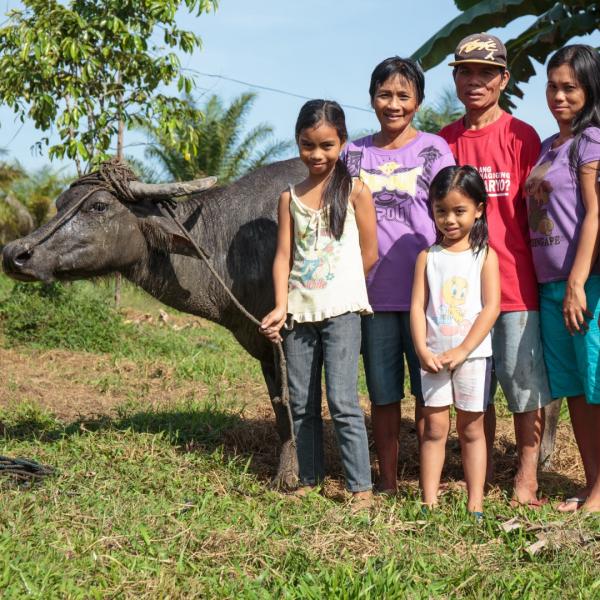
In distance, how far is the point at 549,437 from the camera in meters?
4.99

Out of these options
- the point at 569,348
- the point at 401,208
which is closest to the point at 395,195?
the point at 401,208

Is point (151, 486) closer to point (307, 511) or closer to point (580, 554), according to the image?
point (307, 511)

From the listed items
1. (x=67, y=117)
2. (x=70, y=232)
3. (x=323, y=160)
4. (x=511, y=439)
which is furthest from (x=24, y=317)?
(x=323, y=160)

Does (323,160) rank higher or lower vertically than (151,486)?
higher

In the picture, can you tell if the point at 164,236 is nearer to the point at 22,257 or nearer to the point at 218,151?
the point at 22,257

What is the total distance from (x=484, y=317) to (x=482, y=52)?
1.20 meters

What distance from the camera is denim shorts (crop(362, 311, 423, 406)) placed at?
4012 millimetres

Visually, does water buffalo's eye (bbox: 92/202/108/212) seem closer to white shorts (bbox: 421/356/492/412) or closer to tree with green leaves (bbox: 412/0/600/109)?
white shorts (bbox: 421/356/492/412)

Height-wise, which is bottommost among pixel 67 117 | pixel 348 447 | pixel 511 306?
pixel 348 447

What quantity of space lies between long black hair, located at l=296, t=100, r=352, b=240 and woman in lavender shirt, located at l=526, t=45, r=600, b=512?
0.82m

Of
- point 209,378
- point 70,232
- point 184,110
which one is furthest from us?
point 184,110

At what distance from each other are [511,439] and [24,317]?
5.30 metres

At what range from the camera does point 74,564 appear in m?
3.04

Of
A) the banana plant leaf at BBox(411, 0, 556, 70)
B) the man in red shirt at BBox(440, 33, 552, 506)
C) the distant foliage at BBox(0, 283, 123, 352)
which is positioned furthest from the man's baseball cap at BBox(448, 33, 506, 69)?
the distant foliage at BBox(0, 283, 123, 352)
